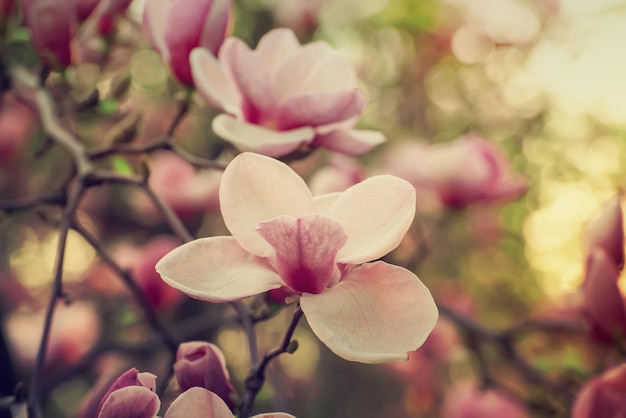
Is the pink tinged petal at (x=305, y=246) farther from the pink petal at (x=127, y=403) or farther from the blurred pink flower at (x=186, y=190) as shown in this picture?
the blurred pink flower at (x=186, y=190)

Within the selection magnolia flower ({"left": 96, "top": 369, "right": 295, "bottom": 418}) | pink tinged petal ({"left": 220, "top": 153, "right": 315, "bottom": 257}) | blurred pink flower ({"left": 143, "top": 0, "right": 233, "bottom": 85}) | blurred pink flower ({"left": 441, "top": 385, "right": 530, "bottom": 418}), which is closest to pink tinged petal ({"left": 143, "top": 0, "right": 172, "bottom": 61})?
blurred pink flower ({"left": 143, "top": 0, "right": 233, "bottom": 85})

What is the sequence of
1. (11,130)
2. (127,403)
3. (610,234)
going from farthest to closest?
1. (11,130)
2. (610,234)
3. (127,403)

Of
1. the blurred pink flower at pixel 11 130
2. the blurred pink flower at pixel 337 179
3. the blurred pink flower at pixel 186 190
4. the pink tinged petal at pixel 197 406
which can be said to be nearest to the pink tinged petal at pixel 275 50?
the blurred pink flower at pixel 337 179

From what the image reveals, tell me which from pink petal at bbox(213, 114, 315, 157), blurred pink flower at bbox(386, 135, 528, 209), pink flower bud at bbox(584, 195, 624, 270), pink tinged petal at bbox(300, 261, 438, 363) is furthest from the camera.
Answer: blurred pink flower at bbox(386, 135, 528, 209)

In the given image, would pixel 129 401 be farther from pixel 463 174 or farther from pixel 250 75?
pixel 463 174

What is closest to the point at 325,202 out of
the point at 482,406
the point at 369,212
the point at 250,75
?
the point at 369,212

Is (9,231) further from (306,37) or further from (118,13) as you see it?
(118,13)

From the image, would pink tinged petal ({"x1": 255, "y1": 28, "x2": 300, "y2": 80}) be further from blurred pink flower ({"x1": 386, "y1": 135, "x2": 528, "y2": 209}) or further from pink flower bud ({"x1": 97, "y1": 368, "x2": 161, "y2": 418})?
blurred pink flower ({"x1": 386, "y1": 135, "x2": 528, "y2": 209})
